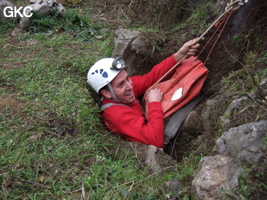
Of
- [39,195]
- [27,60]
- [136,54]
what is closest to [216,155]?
[39,195]

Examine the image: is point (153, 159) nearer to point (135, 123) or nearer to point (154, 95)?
point (135, 123)

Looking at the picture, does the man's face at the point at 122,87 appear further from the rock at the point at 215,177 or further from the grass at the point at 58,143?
the rock at the point at 215,177

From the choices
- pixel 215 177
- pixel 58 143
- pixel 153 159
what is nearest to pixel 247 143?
pixel 215 177

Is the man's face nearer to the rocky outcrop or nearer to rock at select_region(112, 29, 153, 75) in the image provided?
rock at select_region(112, 29, 153, 75)

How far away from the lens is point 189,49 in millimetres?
3725

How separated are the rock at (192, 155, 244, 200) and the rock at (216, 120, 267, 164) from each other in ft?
0.25

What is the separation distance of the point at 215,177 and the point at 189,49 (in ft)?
7.30

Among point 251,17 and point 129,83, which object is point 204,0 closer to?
point 251,17

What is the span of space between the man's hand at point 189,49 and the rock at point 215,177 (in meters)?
1.96

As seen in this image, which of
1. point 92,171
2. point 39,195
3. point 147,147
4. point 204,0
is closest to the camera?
point 39,195

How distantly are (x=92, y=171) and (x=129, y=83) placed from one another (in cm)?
156

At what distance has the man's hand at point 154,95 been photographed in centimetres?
383

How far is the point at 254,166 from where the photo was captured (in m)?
1.74

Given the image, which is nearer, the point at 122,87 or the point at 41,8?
the point at 122,87
